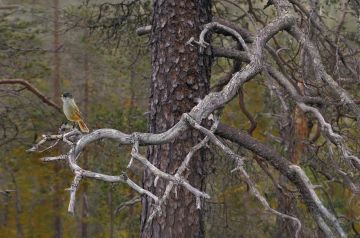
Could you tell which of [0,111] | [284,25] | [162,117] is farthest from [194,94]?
[0,111]

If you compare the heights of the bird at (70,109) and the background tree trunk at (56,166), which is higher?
the bird at (70,109)

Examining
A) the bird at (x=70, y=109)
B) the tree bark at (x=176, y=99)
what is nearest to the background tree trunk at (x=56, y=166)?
the bird at (x=70, y=109)

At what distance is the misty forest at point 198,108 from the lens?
9.97 ft

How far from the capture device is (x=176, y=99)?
381 centimetres

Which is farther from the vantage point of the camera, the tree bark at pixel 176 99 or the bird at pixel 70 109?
the bird at pixel 70 109

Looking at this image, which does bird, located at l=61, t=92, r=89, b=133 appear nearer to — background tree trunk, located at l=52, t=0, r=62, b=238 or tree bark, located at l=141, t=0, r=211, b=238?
tree bark, located at l=141, t=0, r=211, b=238

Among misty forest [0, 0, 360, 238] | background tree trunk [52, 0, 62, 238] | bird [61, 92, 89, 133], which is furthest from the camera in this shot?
background tree trunk [52, 0, 62, 238]

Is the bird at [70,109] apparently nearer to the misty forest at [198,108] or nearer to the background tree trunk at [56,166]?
the misty forest at [198,108]

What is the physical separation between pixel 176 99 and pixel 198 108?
3.48 ft

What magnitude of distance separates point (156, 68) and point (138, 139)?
1.37 m

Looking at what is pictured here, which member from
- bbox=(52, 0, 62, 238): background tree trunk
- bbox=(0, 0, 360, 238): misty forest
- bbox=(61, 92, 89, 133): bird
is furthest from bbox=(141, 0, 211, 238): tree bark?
bbox=(52, 0, 62, 238): background tree trunk

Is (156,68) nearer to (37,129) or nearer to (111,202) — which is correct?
(37,129)

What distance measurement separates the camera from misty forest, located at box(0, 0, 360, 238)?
9.97 feet

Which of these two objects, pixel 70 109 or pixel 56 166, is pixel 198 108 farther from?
pixel 56 166
